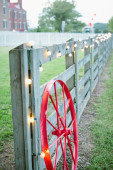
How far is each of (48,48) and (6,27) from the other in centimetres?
3948

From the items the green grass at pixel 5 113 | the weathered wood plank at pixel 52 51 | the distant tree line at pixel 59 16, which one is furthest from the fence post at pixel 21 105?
the distant tree line at pixel 59 16

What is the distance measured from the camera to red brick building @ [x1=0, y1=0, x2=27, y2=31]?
125 feet

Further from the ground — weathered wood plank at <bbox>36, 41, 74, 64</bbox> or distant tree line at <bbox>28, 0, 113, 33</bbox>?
distant tree line at <bbox>28, 0, 113, 33</bbox>

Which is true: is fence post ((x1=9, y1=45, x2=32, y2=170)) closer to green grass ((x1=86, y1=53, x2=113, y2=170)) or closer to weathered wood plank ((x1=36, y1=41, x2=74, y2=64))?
weathered wood plank ((x1=36, y1=41, x2=74, y2=64))

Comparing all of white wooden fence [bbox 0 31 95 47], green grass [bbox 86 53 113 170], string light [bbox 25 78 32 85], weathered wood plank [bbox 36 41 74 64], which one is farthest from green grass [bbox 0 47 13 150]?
white wooden fence [bbox 0 31 95 47]

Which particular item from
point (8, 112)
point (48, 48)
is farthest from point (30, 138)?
point (8, 112)

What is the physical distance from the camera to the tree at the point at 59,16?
55406mm

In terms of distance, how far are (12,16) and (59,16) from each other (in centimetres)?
1586

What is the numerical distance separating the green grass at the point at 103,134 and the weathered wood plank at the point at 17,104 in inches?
41.0

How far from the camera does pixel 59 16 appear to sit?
56.2 meters

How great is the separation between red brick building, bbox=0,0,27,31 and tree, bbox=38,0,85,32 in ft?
30.3

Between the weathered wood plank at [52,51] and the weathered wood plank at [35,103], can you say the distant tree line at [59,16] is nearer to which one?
the weathered wood plank at [52,51]

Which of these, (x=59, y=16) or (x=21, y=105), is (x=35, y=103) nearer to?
(x=21, y=105)

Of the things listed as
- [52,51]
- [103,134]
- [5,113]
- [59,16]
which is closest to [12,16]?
[59,16]
